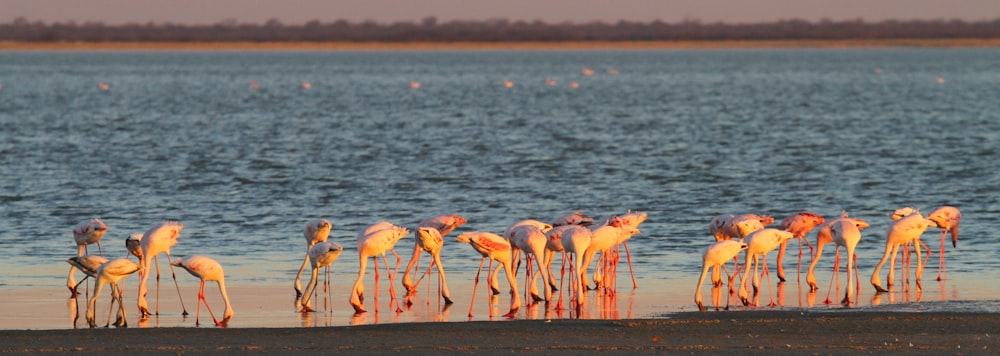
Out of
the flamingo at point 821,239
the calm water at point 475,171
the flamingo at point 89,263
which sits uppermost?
the flamingo at point 89,263

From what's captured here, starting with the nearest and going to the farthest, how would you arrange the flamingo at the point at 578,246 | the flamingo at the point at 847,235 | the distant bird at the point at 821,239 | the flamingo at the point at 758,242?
the flamingo at the point at 578,246, the flamingo at the point at 758,242, the flamingo at the point at 847,235, the distant bird at the point at 821,239

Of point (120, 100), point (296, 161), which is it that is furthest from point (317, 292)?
point (120, 100)

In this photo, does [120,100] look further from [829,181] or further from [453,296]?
[453,296]

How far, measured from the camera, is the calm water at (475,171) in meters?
17.2

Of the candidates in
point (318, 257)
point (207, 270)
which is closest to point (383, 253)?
point (318, 257)

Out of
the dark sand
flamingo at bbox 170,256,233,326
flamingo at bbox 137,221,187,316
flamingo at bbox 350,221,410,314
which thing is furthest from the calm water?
the dark sand

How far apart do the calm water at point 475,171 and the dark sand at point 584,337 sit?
5.16 feet

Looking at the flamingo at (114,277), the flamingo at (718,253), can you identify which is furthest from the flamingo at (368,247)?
the flamingo at (718,253)

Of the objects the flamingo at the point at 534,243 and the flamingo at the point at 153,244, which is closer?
the flamingo at the point at 153,244

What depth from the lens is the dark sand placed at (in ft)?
32.8

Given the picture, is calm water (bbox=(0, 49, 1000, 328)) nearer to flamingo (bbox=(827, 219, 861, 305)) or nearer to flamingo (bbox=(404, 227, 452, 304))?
flamingo (bbox=(827, 219, 861, 305))

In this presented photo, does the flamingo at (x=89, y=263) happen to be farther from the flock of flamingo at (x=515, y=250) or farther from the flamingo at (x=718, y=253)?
the flamingo at (x=718, y=253)

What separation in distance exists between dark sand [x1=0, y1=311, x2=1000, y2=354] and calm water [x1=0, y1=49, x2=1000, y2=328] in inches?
62.0

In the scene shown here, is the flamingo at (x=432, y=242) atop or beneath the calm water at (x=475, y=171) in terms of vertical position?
atop
